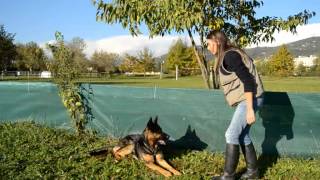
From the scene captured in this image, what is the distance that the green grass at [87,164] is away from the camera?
19.6 feet

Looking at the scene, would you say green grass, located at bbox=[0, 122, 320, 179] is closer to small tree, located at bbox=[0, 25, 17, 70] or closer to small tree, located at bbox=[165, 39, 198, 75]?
small tree, located at bbox=[0, 25, 17, 70]

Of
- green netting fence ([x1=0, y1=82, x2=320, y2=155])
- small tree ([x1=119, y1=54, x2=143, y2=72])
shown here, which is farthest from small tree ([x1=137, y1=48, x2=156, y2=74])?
green netting fence ([x1=0, y1=82, x2=320, y2=155])

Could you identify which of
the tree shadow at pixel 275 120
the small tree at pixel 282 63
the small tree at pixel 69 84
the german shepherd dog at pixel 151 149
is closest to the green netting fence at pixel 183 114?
the tree shadow at pixel 275 120

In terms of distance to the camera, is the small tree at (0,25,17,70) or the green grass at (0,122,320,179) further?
the small tree at (0,25,17,70)

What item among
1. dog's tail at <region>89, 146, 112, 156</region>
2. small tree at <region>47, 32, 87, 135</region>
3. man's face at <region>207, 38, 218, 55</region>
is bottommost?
dog's tail at <region>89, 146, 112, 156</region>

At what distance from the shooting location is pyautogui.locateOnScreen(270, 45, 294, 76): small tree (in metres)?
94.4

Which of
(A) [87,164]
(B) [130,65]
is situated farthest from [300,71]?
(A) [87,164]

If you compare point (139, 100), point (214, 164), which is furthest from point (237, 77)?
point (139, 100)

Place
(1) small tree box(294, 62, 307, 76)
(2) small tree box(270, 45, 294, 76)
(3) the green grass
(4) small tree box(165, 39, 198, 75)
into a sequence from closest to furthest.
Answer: (3) the green grass, (2) small tree box(270, 45, 294, 76), (4) small tree box(165, 39, 198, 75), (1) small tree box(294, 62, 307, 76)

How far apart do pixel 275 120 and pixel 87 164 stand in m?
2.86

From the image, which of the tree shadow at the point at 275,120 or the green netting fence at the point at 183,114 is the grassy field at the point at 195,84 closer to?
the green netting fence at the point at 183,114

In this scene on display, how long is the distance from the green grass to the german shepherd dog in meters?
0.10

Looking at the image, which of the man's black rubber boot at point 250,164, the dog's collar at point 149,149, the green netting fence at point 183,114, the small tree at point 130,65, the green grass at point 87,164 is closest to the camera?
the man's black rubber boot at point 250,164

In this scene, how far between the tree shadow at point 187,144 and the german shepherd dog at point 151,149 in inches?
42.1
